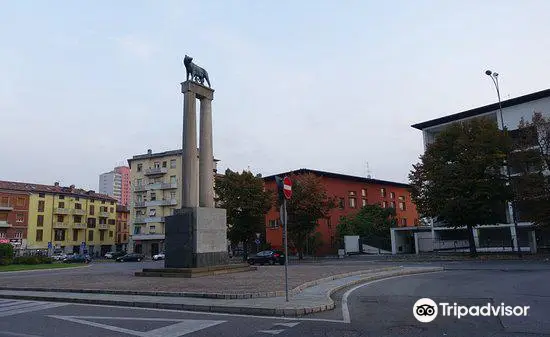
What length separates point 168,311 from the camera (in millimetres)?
11531

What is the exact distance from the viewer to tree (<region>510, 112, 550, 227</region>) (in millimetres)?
32031

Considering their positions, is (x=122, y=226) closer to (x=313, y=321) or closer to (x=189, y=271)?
(x=189, y=271)

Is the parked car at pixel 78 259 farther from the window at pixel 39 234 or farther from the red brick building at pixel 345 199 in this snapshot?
the red brick building at pixel 345 199

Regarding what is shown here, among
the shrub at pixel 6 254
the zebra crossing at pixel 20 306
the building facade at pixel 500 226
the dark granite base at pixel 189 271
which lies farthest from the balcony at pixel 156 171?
the zebra crossing at pixel 20 306

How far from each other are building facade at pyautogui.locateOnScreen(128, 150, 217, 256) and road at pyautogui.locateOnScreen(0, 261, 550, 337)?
7280 cm

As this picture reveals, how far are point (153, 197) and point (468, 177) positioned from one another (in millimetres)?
66418

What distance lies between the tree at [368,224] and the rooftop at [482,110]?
12927 millimetres

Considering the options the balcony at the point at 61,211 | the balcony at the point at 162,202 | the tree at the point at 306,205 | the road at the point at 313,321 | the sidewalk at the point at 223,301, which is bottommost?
the road at the point at 313,321

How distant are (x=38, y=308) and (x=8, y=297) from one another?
14.9 feet

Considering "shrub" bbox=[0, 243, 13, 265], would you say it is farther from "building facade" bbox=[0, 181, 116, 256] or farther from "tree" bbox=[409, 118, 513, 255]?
"tree" bbox=[409, 118, 513, 255]

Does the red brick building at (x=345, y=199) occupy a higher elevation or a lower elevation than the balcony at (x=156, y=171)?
lower

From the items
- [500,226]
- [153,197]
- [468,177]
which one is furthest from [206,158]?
[153,197]

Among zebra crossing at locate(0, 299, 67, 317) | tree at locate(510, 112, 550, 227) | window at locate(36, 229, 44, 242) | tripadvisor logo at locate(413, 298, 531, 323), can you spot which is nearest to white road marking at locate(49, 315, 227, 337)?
zebra crossing at locate(0, 299, 67, 317)

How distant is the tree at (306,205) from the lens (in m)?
47.0
